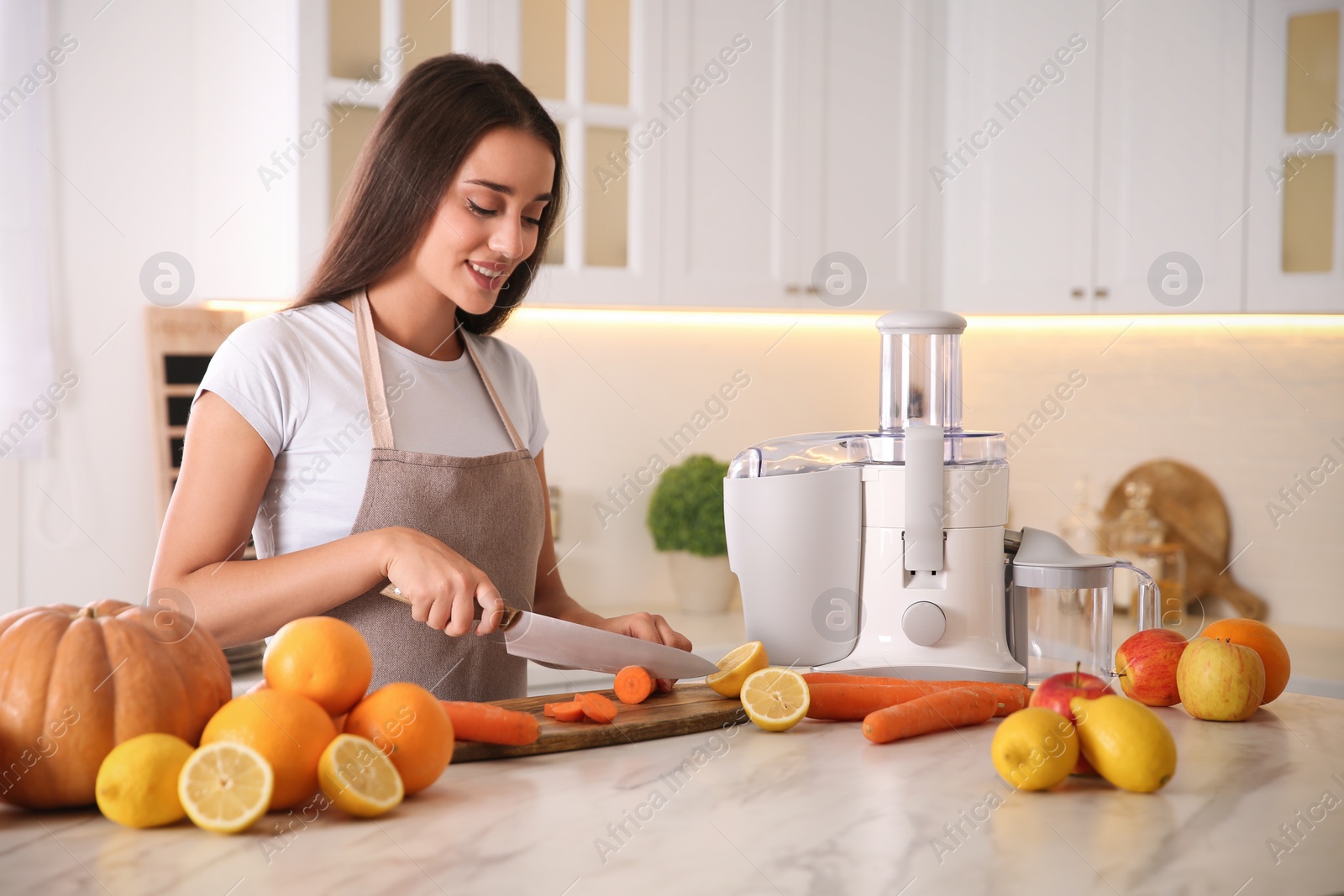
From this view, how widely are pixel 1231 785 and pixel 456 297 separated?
906mm

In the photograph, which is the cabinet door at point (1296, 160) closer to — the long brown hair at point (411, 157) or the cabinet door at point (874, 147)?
the cabinet door at point (874, 147)

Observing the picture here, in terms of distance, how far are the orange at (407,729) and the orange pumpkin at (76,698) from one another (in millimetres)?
116

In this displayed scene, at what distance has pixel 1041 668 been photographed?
132 centimetres

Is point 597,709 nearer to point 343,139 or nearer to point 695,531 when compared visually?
point 343,139

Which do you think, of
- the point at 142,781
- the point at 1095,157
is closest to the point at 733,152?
the point at 1095,157

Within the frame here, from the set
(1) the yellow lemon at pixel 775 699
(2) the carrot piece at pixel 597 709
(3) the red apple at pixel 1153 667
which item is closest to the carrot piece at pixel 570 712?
(2) the carrot piece at pixel 597 709

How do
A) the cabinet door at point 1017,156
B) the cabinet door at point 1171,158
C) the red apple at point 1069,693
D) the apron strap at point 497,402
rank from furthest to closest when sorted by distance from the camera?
the cabinet door at point 1017,156 < the cabinet door at point 1171,158 < the apron strap at point 497,402 < the red apple at point 1069,693

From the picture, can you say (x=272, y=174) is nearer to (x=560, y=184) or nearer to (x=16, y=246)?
(x=16, y=246)

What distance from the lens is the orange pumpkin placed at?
806 mm

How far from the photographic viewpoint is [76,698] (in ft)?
2.64

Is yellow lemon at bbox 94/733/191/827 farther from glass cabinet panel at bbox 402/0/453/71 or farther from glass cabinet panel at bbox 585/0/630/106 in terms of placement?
glass cabinet panel at bbox 585/0/630/106

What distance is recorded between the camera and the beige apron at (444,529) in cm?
128

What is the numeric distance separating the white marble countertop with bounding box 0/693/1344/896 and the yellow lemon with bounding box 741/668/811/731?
73 mm

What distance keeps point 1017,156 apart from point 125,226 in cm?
197
